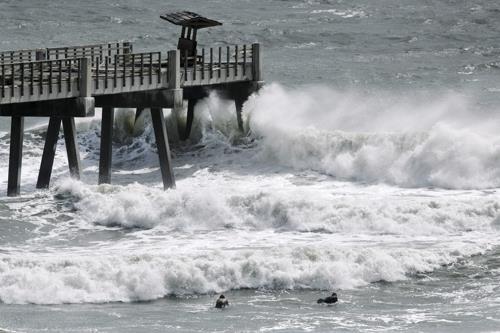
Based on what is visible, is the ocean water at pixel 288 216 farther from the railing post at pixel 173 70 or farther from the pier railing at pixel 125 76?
the railing post at pixel 173 70

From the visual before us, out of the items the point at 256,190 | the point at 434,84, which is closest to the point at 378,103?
the point at 434,84

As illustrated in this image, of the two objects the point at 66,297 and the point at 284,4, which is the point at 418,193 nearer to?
the point at 66,297

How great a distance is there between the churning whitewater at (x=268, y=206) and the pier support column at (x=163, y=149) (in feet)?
3.68

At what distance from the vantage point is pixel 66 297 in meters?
37.5

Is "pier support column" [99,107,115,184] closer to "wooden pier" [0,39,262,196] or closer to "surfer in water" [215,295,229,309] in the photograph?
"wooden pier" [0,39,262,196]

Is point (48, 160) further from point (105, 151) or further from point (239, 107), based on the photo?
point (239, 107)

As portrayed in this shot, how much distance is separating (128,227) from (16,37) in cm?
3541

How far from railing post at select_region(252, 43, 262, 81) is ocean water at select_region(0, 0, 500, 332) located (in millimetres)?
1013

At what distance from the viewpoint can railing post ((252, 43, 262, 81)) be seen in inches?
2183

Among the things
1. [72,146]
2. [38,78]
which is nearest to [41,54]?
[72,146]

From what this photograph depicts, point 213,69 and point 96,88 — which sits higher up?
point 96,88

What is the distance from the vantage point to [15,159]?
4856 centimetres

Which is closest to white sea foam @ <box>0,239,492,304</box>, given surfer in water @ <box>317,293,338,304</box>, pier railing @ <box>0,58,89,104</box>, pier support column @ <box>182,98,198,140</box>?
surfer in water @ <box>317,293,338,304</box>

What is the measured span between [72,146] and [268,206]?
6713 mm
